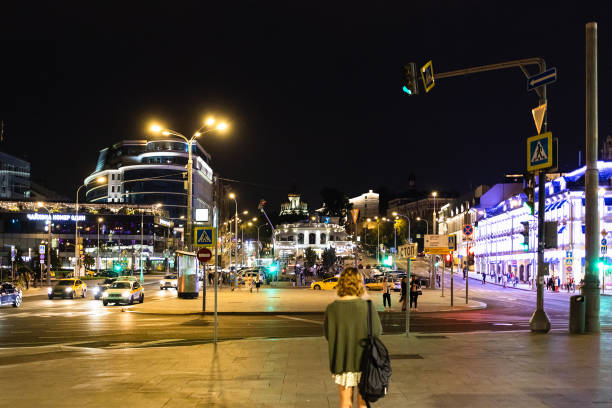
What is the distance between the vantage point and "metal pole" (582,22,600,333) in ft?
55.9

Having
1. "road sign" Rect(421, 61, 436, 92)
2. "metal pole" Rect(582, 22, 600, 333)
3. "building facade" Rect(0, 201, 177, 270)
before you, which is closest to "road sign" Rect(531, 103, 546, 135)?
"metal pole" Rect(582, 22, 600, 333)

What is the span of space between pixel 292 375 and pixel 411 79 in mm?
8316

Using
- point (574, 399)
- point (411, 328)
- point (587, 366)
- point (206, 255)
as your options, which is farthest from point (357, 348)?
point (411, 328)

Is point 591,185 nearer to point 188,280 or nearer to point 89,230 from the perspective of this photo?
point 188,280

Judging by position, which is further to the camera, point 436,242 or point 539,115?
point 436,242

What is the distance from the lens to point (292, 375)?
10.9 meters

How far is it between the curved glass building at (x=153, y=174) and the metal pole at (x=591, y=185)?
138 metres

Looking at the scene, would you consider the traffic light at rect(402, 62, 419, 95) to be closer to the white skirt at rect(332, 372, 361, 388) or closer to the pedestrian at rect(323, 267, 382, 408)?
the pedestrian at rect(323, 267, 382, 408)

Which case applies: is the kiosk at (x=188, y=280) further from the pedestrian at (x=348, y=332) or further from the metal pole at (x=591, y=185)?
the pedestrian at (x=348, y=332)

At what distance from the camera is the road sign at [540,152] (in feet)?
54.9

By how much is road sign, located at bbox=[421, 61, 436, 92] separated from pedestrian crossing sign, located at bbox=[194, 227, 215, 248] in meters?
7.16

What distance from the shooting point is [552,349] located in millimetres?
13938

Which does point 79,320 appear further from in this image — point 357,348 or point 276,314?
point 357,348

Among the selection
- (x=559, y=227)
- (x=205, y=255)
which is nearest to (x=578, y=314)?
(x=205, y=255)
